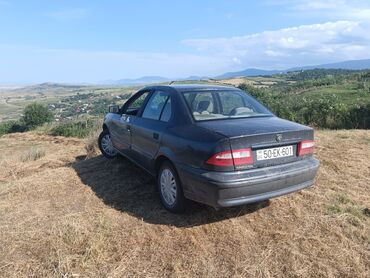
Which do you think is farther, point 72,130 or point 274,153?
point 72,130

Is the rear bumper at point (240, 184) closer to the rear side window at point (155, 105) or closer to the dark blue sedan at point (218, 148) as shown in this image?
the dark blue sedan at point (218, 148)

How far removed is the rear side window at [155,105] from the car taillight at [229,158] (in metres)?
1.51

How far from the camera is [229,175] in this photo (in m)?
3.87

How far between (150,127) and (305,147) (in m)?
2.05

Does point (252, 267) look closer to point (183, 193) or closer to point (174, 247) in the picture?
point (174, 247)

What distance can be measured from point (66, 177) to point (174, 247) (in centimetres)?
321

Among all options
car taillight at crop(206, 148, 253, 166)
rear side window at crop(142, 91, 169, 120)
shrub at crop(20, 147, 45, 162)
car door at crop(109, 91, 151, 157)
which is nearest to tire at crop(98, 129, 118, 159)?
car door at crop(109, 91, 151, 157)

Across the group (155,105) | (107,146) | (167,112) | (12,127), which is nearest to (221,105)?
(167,112)

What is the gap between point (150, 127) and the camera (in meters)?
5.18

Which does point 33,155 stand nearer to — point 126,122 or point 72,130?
point 126,122

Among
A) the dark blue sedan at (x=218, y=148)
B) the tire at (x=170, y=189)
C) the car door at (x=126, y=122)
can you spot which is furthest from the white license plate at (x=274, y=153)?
the car door at (x=126, y=122)

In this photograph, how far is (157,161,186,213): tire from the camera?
4.42m

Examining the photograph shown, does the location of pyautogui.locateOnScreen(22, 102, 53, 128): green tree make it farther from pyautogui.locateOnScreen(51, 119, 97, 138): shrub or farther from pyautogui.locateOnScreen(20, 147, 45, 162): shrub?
pyautogui.locateOnScreen(20, 147, 45, 162): shrub

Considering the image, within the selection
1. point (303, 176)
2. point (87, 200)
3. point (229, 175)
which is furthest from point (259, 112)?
point (87, 200)
